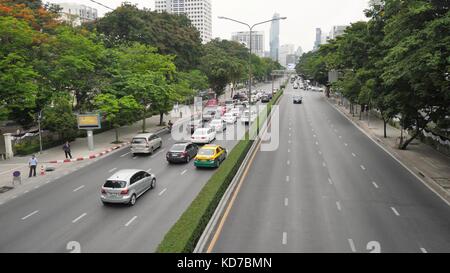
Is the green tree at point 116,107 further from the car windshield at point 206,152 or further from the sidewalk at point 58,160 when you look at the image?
the car windshield at point 206,152

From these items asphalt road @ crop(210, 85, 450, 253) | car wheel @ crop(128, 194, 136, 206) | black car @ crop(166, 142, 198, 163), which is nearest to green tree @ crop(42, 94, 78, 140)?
black car @ crop(166, 142, 198, 163)

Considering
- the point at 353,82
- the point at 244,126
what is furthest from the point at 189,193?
the point at 353,82

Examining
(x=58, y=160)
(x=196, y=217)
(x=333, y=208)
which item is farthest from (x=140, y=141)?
(x=333, y=208)

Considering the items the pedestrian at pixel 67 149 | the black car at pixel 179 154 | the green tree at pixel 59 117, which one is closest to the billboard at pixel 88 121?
the green tree at pixel 59 117

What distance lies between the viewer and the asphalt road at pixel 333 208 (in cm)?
1474

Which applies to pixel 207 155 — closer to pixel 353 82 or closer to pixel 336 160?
pixel 336 160

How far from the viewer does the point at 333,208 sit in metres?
18.6

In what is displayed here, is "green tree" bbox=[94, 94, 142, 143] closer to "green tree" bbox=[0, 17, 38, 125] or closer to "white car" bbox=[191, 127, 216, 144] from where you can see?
"green tree" bbox=[0, 17, 38, 125]

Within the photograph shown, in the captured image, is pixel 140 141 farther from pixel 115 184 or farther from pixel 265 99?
pixel 265 99

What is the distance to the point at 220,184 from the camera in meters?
19.9

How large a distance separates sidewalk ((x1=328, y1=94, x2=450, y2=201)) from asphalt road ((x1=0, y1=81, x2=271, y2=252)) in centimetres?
1363

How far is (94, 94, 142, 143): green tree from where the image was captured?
35.6 metres

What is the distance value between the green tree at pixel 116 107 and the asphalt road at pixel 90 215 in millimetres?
10130
